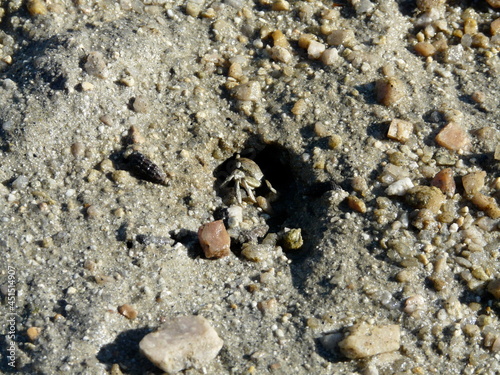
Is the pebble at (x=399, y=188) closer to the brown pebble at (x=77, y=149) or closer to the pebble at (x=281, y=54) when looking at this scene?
the pebble at (x=281, y=54)

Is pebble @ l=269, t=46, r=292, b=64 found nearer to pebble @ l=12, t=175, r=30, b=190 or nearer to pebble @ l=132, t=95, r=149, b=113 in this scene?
pebble @ l=132, t=95, r=149, b=113

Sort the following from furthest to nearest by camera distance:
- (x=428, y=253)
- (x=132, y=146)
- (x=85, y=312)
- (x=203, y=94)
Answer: (x=203, y=94)
(x=132, y=146)
(x=428, y=253)
(x=85, y=312)

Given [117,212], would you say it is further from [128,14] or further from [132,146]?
[128,14]

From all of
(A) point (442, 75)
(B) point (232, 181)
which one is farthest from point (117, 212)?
(A) point (442, 75)

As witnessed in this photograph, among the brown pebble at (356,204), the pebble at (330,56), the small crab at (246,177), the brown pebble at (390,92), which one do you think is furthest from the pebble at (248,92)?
the brown pebble at (356,204)

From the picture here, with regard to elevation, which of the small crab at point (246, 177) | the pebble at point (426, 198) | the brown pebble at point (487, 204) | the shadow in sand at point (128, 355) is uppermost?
the pebble at point (426, 198)

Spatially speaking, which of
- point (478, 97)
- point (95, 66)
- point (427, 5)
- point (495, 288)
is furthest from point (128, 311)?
point (427, 5)
